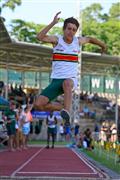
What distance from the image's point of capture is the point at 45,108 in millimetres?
10539

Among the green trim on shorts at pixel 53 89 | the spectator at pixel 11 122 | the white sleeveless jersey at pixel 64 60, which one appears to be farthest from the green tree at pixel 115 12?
the green trim on shorts at pixel 53 89

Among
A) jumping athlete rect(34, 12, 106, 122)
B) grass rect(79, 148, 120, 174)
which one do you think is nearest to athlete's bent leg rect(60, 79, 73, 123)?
jumping athlete rect(34, 12, 106, 122)

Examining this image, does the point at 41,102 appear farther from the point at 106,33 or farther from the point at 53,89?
the point at 106,33

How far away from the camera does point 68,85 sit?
10406 millimetres

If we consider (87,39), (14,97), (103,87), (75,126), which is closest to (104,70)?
(103,87)

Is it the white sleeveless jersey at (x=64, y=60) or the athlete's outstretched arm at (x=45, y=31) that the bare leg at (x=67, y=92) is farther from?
the athlete's outstretched arm at (x=45, y=31)

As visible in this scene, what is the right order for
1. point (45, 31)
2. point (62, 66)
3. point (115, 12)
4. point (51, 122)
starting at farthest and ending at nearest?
1. point (115, 12)
2. point (51, 122)
3. point (62, 66)
4. point (45, 31)

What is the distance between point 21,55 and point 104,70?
39.0ft

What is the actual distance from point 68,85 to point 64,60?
517 mm

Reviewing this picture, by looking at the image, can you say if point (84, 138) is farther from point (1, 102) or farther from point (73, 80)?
point (73, 80)

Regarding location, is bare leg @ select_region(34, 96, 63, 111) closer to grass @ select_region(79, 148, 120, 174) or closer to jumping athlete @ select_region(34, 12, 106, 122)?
A: jumping athlete @ select_region(34, 12, 106, 122)

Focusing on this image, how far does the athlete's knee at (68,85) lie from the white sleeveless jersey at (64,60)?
0.41ft

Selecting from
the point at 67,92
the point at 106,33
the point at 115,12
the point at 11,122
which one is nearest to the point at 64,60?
the point at 67,92

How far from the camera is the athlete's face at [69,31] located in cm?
1041
